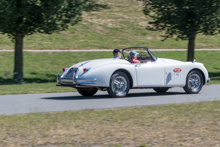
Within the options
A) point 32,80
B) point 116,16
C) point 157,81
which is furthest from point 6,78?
point 116,16

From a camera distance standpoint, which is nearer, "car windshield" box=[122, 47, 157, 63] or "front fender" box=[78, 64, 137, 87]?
"front fender" box=[78, 64, 137, 87]

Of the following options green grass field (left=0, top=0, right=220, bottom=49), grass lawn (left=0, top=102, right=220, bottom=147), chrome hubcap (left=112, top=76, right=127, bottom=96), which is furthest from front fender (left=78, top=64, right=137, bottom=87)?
green grass field (left=0, top=0, right=220, bottom=49)

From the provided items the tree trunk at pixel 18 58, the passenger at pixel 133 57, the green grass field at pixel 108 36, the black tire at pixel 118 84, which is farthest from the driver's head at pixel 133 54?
the green grass field at pixel 108 36

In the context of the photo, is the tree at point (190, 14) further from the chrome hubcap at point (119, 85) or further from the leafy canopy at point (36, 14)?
the chrome hubcap at point (119, 85)

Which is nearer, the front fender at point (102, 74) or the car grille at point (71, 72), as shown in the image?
the front fender at point (102, 74)

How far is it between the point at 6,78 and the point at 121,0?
29026 mm

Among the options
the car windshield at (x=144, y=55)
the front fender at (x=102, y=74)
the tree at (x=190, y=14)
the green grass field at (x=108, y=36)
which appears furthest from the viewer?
Answer: the green grass field at (x=108, y=36)

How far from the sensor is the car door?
10391 millimetres

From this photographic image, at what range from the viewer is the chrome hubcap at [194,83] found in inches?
450

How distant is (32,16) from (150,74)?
7.30 metres

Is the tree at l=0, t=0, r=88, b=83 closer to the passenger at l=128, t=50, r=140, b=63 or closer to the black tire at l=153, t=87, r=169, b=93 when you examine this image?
the passenger at l=128, t=50, r=140, b=63

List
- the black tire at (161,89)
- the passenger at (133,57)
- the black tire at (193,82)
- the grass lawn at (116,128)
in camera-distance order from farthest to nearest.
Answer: the black tire at (161,89) < the black tire at (193,82) < the passenger at (133,57) < the grass lawn at (116,128)

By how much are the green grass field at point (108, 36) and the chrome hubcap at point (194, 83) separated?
16.5m

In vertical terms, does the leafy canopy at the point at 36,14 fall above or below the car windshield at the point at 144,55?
above
